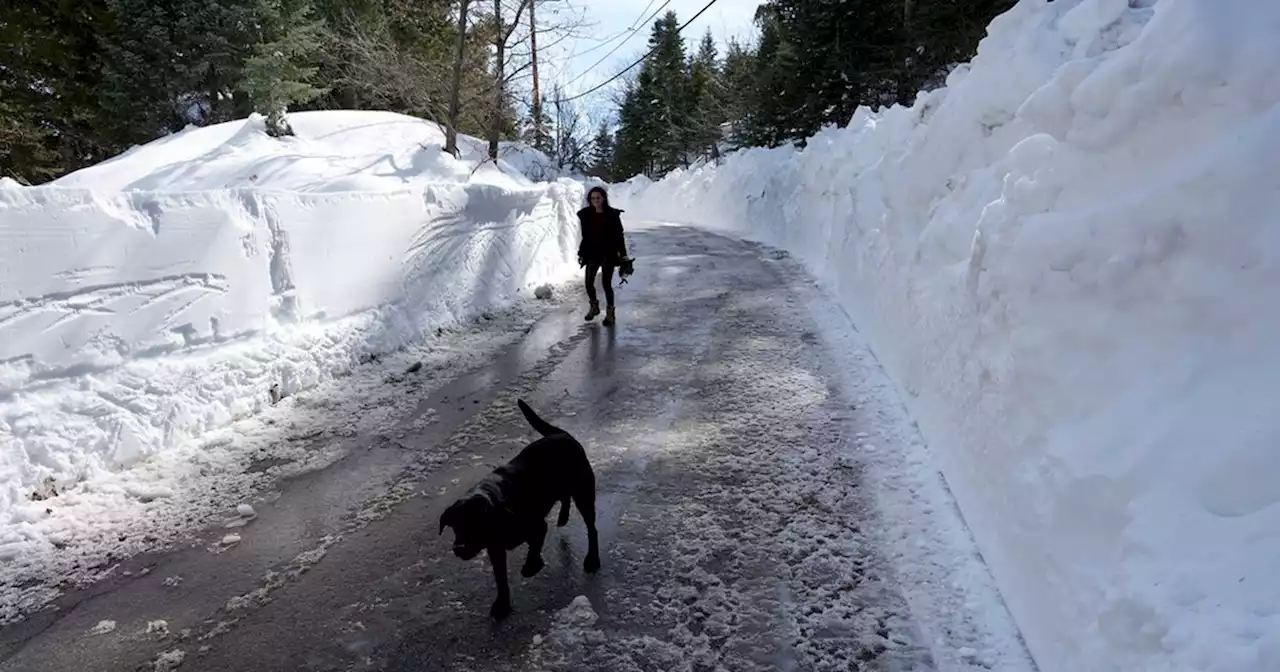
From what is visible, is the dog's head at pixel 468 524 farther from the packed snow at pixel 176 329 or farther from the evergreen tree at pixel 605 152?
the evergreen tree at pixel 605 152

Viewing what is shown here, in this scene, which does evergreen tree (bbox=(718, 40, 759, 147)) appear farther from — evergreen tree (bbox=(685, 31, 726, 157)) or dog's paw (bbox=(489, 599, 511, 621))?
dog's paw (bbox=(489, 599, 511, 621))

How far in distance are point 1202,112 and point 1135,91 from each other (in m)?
0.37

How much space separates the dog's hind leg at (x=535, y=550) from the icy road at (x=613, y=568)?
8 cm

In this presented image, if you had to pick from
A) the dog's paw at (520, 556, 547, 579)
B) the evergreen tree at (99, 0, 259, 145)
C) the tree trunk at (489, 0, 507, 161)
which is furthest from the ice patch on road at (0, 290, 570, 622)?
the evergreen tree at (99, 0, 259, 145)

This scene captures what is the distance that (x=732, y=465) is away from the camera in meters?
4.78

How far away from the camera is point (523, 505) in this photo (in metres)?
3.30

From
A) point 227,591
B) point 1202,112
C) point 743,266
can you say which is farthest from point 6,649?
point 743,266

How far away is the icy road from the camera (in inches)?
120

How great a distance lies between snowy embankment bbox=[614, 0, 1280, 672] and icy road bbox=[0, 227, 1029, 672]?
0.48m

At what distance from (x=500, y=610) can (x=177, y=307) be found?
4.11m

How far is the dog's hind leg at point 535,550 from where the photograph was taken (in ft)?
11.1

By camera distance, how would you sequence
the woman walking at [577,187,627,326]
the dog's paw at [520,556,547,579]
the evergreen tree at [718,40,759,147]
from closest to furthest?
the dog's paw at [520,556,547,579], the woman walking at [577,187,627,326], the evergreen tree at [718,40,759,147]

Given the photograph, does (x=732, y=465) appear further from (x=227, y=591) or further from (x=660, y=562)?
(x=227, y=591)

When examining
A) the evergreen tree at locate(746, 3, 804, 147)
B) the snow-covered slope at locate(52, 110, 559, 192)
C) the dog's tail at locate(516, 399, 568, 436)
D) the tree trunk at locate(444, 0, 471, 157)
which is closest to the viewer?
the dog's tail at locate(516, 399, 568, 436)
